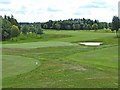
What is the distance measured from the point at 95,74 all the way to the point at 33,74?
18.0ft

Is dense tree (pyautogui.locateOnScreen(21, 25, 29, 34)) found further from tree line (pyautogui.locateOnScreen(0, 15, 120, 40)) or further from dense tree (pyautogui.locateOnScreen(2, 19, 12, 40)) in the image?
dense tree (pyautogui.locateOnScreen(2, 19, 12, 40))

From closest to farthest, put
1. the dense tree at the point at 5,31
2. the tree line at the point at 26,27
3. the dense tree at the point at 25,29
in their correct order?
the dense tree at the point at 5,31 < the tree line at the point at 26,27 < the dense tree at the point at 25,29

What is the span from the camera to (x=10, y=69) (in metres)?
28.5

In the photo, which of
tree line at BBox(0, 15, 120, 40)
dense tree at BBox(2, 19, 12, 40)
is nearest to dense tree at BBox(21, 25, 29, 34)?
tree line at BBox(0, 15, 120, 40)

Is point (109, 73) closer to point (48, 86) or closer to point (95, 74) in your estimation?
point (95, 74)

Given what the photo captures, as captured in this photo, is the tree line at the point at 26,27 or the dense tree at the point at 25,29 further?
the dense tree at the point at 25,29

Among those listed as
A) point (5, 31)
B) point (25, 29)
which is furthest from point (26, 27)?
point (5, 31)

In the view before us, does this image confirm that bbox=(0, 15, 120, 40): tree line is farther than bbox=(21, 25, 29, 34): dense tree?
No

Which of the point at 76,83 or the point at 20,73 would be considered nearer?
the point at 76,83

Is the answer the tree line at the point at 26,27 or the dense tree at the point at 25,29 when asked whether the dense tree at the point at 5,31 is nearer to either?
the tree line at the point at 26,27

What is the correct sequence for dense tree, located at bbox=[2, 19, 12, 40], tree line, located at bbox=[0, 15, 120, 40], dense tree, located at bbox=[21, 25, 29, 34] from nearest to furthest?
dense tree, located at bbox=[2, 19, 12, 40], tree line, located at bbox=[0, 15, 120, 40], dense tree, located at bbox=[21, 25, 29, 34]

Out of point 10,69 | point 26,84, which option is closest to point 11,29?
point 10,69

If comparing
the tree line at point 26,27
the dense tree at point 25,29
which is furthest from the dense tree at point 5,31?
the dense tree at point 25,29

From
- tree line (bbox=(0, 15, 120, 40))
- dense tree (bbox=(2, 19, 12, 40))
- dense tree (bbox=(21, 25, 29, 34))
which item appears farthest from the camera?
dense tree (bbox=(21, 25, 29, 34))
